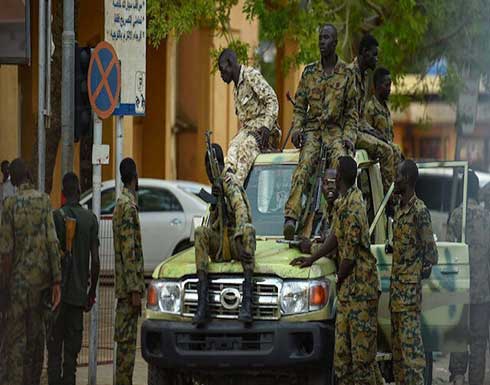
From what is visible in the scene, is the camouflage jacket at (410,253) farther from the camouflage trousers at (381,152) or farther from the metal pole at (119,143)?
the metal pole at (119,143)

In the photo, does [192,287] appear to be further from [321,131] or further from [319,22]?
[319,22]

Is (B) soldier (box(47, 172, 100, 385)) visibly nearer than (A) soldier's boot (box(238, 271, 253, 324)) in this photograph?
No

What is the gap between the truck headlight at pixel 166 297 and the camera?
39.2 ft

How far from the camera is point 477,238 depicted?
1521cm

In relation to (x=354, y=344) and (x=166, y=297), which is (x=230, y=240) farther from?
(x=354, y=344)

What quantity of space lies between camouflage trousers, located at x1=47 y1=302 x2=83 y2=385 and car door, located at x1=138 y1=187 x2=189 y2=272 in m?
11.7

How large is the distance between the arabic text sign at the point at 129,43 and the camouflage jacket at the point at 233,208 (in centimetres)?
236

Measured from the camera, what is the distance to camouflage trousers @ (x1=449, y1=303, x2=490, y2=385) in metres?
14.9

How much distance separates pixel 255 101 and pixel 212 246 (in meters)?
2.18

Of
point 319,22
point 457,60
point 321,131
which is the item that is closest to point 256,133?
point 321,131

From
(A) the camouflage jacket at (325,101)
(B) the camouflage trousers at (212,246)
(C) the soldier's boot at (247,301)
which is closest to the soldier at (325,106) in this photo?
(A) the camouflage jacket at (325,101)

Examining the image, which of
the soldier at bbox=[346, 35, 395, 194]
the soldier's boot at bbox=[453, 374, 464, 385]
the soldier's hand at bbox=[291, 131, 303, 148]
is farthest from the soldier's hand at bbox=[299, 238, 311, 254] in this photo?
the soldier's boot at bbox=[453, 374, 464, 385]

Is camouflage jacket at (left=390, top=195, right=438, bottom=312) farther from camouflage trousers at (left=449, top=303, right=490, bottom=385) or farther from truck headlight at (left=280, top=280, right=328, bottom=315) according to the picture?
camouflage trousers at (left=449, top=303, right=490, bottom=385)

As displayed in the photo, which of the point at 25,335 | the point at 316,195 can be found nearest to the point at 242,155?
the point at 316,195
